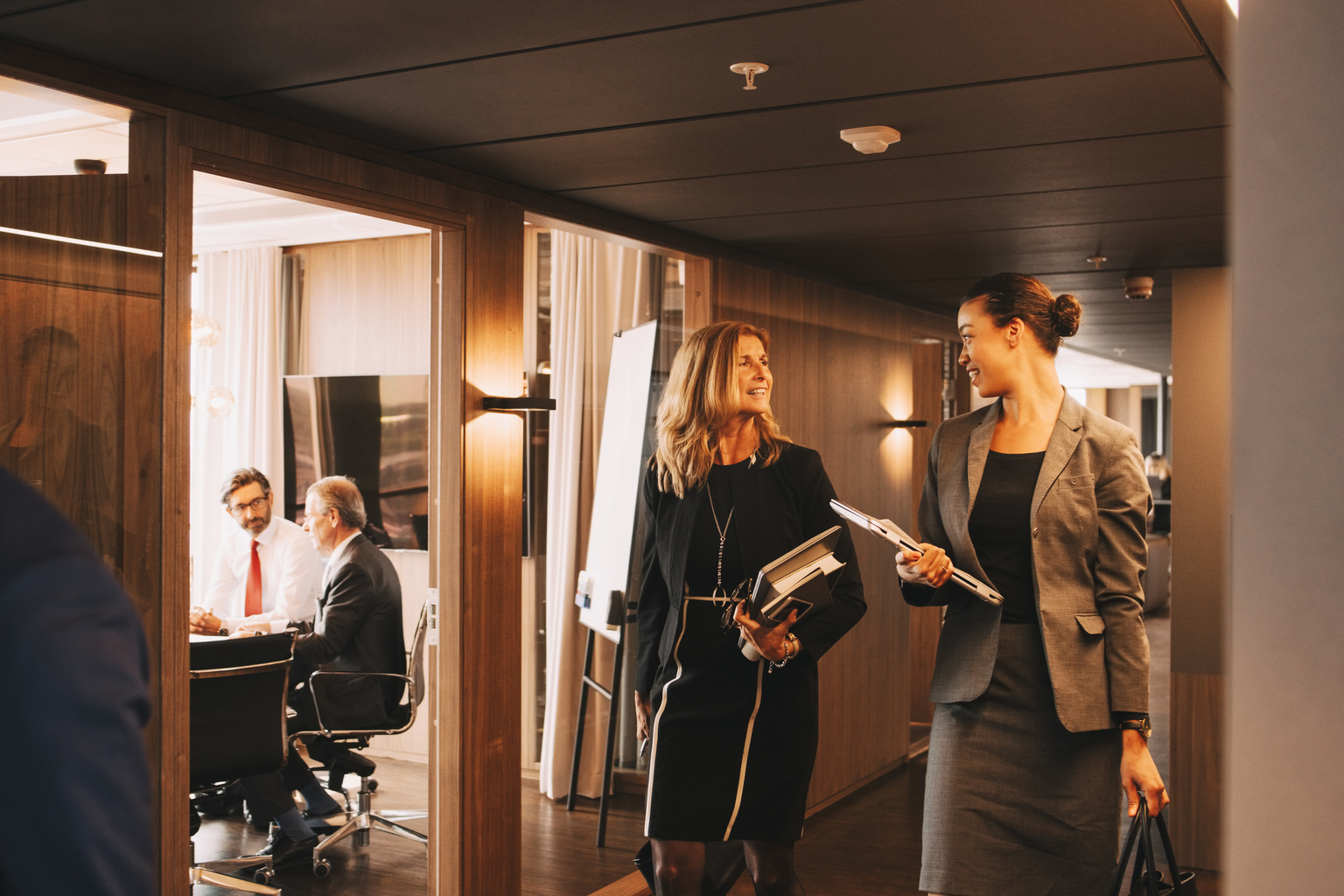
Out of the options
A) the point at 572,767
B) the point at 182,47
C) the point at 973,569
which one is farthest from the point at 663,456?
the point at 572,767

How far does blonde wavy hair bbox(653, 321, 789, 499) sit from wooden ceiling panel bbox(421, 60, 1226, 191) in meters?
0.51

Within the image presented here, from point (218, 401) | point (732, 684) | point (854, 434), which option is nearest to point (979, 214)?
point (854, 434)

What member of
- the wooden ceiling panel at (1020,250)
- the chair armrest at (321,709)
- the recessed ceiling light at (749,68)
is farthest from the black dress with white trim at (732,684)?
the chair armrest at (321,709)

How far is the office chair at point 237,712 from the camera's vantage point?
3906mm

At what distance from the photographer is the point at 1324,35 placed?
3.18 ft

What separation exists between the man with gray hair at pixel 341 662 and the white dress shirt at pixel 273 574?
18.2 inches

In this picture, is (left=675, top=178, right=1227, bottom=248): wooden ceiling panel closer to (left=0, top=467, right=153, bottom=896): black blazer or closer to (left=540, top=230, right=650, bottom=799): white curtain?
(left=540, top=230, right=650, bottom=799): white curtain

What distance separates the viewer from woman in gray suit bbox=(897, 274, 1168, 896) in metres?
2.47

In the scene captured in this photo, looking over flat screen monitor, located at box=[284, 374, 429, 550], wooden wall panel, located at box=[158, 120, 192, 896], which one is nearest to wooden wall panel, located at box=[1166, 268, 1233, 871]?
flat screen monitor, located at box=[284, 374, 429, 550]

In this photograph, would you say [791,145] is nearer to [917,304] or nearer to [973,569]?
[973,569]

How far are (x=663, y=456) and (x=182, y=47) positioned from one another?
1.53m

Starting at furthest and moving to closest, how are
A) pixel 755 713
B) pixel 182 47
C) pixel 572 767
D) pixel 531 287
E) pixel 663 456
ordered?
pixel 531 287 → pixel 572 767 → pixel 663 456 → pixel 755 713 → pixel 182 47

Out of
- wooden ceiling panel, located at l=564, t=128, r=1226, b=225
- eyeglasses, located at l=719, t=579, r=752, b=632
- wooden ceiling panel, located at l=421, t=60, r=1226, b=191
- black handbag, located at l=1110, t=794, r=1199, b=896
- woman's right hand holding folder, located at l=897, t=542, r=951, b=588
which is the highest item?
wooden ceiling panel, located at l=564, t=128, r=1226, b=225

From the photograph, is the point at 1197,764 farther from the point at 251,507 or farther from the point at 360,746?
the point at 251,507
